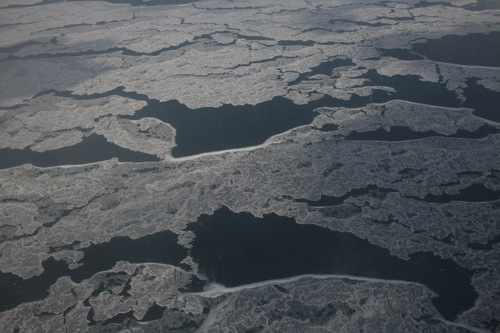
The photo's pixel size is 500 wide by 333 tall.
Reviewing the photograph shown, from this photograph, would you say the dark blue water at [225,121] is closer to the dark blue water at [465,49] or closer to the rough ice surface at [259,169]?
the rough ice surface at [259,169]

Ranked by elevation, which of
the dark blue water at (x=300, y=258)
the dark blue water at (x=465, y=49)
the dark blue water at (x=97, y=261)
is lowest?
the dark blue water at (x=97, y=261)

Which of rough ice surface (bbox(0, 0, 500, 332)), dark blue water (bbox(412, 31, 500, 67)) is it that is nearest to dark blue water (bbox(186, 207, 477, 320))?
rough ice surface (bbox(0, 0, 500, 332))

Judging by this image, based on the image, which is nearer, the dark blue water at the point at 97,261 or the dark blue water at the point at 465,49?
the dark blue water at the point at 97,261

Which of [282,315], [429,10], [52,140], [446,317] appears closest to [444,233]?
[446,317]

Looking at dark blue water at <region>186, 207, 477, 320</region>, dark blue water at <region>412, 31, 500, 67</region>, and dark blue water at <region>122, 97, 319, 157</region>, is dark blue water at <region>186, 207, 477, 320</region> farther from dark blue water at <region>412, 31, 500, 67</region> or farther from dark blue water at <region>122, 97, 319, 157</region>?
dark blue water at <region>412, 31, 500, 67</region>

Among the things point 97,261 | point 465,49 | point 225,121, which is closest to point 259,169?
point 225,121

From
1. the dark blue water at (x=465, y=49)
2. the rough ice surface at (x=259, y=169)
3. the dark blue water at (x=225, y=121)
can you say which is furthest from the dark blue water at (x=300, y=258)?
the dark blue water at (x=465, y=49)
